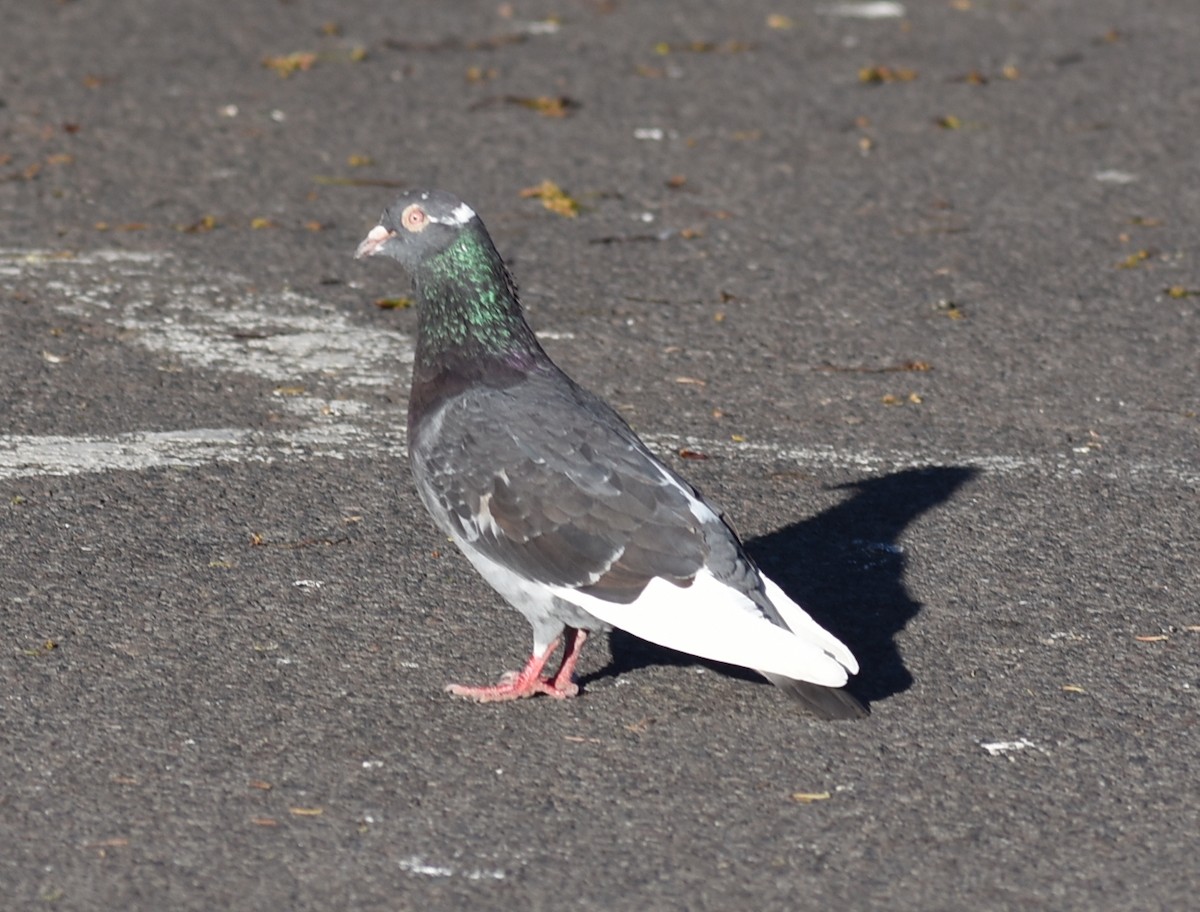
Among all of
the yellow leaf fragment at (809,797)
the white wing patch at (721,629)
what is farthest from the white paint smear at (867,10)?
the yellow leaf fragment at (809,797)

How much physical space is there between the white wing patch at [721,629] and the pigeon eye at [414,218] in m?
1.14


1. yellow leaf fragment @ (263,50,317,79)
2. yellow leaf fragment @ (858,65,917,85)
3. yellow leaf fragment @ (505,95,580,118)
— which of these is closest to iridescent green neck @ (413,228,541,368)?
yellow leaf fragment @ (505,95,580,118)

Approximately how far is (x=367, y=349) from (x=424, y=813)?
3.44m

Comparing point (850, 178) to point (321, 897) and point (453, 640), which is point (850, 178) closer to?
point (453, 640)

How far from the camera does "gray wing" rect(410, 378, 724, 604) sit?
14.3 feet

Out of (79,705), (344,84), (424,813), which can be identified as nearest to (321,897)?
(424,813)

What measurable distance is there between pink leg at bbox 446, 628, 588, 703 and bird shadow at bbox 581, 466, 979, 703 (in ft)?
0.33

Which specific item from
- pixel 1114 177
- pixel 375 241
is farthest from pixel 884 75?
pixel 375 241

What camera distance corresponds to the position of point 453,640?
486cm

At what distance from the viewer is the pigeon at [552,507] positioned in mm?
4285

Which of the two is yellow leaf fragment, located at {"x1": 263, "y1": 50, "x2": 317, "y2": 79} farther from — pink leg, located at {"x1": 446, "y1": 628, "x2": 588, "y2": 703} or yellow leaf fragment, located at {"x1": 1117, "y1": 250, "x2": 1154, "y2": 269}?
pink leg, located at {"x1": 446, "y1": 628, "x2": 588, "y2": 703}

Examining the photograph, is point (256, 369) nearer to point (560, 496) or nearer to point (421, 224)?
point (421, 224)

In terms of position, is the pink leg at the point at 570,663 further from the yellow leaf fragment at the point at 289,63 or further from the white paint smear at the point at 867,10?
the white paint smear at the point at 867,10

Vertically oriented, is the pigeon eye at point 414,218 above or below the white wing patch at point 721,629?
above
